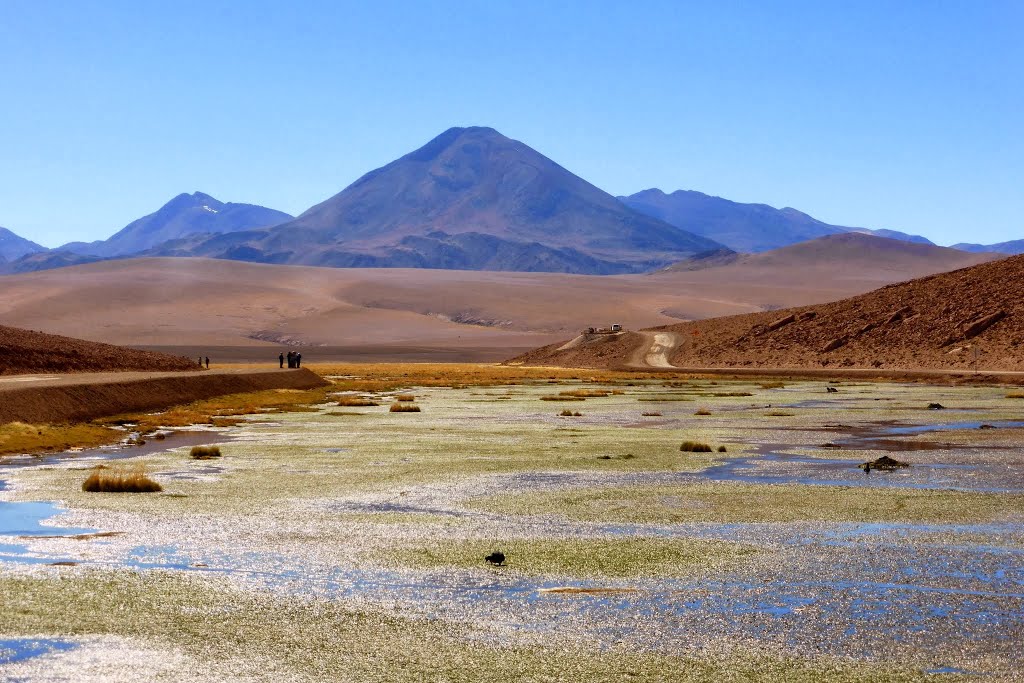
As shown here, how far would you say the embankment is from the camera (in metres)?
32.1

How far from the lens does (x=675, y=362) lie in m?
105

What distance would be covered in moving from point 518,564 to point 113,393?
28.2 meters

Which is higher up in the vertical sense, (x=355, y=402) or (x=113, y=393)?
(x=113, y=393)

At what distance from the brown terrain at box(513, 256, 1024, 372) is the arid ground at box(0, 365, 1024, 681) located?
2490 inches

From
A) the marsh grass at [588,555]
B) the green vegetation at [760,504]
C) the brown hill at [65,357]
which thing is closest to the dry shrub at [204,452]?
the green vegetation at [760,504]

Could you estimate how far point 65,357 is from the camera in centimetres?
5656

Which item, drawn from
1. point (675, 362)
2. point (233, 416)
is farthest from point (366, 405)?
point (675, 362)

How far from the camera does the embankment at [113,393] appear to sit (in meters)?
32.1

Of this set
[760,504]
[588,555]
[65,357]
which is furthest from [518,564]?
[65,357]

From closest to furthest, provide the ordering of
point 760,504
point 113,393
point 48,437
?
1. point 760,504
2. point 48,437
3. point 113,393

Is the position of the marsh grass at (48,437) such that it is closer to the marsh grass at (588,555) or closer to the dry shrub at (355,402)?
the marsh grass at (588,555)

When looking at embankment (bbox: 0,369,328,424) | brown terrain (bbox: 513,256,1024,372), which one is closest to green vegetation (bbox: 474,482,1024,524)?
embankment (bbox: 0,369,328,424)

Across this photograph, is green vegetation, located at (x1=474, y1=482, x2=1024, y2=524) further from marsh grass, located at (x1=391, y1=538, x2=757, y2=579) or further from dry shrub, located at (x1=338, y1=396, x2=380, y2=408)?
A: dry shrub, located at (x1=338, y1=396, x2=380, y2=408)

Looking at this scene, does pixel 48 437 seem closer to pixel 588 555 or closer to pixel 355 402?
pixel 588 555
